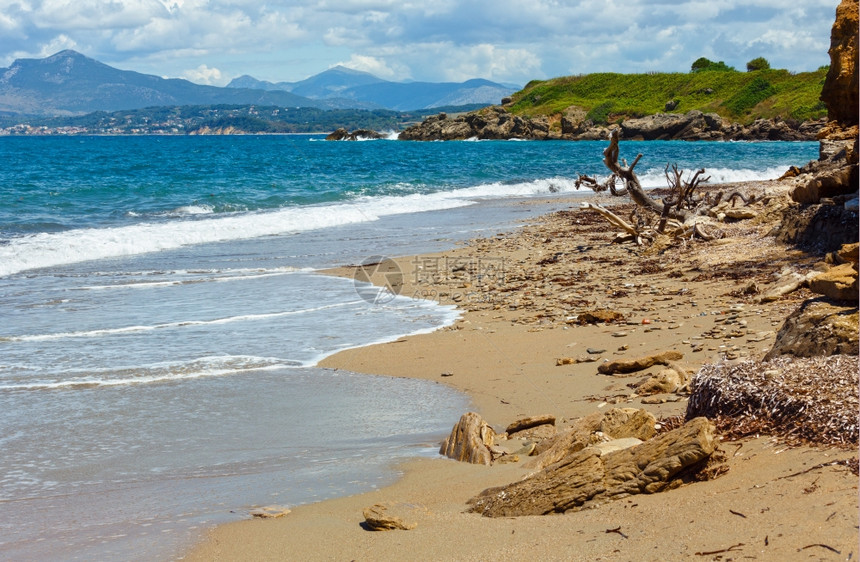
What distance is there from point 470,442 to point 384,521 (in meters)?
1.40

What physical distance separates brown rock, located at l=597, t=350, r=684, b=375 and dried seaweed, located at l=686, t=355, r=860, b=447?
7.64 ft

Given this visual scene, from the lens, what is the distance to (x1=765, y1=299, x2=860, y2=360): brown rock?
4566 mm

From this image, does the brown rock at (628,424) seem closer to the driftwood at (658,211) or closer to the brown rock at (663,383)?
the brown rock at (663,383)

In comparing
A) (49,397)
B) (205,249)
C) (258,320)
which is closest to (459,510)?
(49,397)

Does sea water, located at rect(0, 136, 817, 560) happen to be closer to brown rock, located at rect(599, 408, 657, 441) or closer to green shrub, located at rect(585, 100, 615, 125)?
brown rock, located at rect(599, 408, 657, 441)

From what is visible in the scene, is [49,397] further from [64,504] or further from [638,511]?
[638,511]

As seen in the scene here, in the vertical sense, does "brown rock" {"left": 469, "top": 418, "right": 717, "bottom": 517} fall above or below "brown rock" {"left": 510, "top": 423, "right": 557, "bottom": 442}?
above

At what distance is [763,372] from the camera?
4289 millimetres

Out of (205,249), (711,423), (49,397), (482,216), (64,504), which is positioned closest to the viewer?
(711,423)

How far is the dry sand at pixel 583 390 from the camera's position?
127 inches

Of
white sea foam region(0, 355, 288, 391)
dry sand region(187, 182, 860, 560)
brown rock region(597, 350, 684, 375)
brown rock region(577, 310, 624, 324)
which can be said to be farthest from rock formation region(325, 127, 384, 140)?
brown rock region(597, 350, 684, 375)

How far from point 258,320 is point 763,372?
7200mm

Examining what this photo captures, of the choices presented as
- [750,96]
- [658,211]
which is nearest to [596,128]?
[750,96]

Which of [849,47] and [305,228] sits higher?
[849,47]
